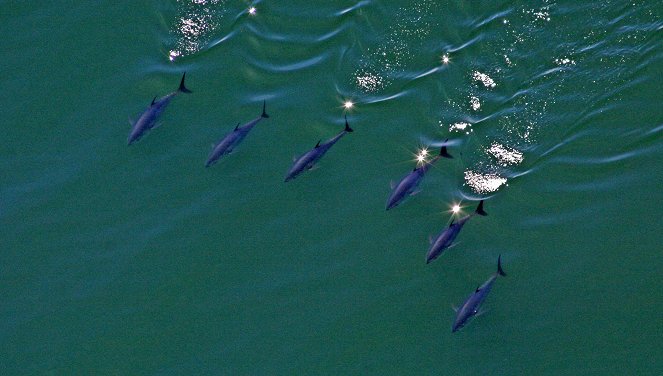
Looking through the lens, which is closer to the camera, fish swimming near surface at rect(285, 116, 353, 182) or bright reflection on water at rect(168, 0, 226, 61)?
fish swimming near surface at rect(285, 116, 353, 182)

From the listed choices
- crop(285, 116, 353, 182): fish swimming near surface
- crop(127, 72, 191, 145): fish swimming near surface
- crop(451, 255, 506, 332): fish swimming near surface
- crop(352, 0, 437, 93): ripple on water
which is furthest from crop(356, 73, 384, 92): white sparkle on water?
crop(451, 255, 506, 332): fish swimming near surface

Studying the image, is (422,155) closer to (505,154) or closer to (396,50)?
(505,154)

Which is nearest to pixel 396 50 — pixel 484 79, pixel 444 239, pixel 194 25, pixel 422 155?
pixel 484 79

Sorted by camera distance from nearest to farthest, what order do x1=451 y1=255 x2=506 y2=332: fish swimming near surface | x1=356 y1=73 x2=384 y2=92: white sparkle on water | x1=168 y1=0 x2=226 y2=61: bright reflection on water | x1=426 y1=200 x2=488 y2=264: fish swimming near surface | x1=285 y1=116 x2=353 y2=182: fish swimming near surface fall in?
1. x1=451 y1=255 x2=506 y2=332: fish swimming near surface
2. x1=426 y1=200 x2=488 y2=264: fish swimming near surface
3. x1=285 y1=116 x2=353 y2=182: fish swimming near surface
4. x1=356 y1=73 x2=384 y2=92: white sparkle on water
5. x1=168 y1=0 x2=226 y2=61: bright reflection on water

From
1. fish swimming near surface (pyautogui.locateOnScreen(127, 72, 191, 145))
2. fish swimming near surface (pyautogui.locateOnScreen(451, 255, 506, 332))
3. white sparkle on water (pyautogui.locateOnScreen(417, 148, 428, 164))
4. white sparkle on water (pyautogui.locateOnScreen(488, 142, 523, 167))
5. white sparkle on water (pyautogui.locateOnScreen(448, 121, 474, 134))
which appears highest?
fish swimming near surface (pyautogui.locateOnScreen(127, 72, 191, 145))

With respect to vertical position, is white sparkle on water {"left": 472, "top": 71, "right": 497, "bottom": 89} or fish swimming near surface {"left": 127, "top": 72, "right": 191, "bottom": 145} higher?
fish swimming near surface {"left": 127, "top": 72, "right": 191, "bottom": 145}

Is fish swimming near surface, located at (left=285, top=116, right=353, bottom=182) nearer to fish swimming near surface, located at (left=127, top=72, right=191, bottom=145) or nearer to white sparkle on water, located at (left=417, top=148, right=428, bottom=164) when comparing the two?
white sparkle on water, located at (left=417, top=148, right=428, bottom=164)

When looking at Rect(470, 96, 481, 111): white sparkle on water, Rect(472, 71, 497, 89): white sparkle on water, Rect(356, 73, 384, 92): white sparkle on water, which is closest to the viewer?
Rect(470, 96, 481, 111): white sparkle on water

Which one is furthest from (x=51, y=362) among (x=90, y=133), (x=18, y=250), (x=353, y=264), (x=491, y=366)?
(x=491, y=366)
